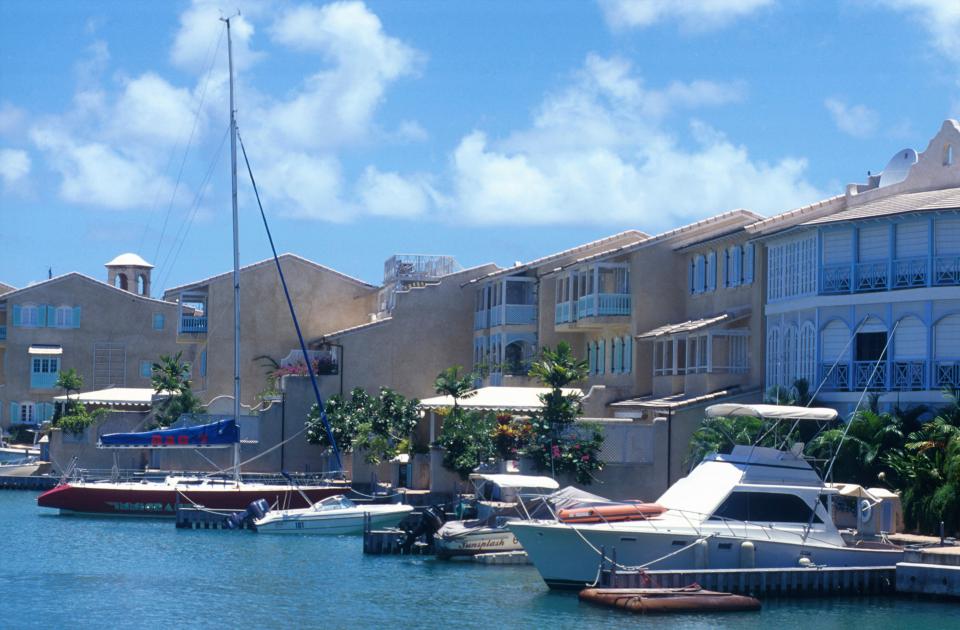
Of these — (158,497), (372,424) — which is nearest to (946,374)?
(372,424)

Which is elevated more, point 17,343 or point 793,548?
point 17,343

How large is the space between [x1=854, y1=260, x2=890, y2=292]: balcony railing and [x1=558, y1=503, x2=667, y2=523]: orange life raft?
13.9 m

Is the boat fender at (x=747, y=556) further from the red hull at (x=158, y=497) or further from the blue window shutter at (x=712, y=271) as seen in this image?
the red hull at (x=158, y=497)

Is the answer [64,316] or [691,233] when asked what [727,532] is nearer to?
[691,233]

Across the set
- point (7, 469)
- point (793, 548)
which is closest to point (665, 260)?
point (793, 548)

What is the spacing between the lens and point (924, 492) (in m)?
39.8

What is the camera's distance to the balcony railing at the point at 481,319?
67.8 meters

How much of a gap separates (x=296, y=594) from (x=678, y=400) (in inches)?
737

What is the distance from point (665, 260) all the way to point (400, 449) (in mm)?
12272

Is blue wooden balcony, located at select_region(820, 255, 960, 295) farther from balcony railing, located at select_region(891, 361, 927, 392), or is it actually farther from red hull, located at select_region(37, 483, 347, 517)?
red hull, located at select_region(37, 483, 347, 517)

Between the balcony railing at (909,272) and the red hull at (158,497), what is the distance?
2168 centimetres

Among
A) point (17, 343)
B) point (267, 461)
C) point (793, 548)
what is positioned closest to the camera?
point (793, 548)

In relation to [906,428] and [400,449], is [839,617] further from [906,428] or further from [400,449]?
[400,449]

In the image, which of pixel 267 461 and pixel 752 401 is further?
pixel 267 461
